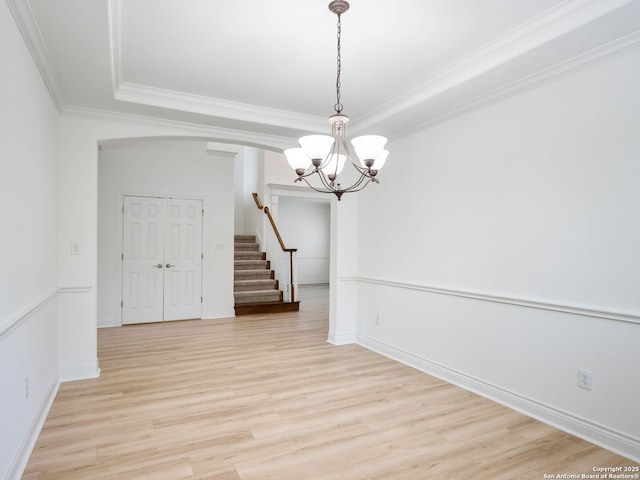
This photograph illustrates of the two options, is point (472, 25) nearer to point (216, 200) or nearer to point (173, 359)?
point (173, 359)

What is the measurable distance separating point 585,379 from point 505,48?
231 cm

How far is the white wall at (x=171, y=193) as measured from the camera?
5.74 metres

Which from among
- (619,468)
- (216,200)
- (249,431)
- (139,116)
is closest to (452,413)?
(619,468)

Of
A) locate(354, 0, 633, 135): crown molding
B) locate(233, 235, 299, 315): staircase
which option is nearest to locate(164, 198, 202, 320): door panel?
locate(233, 235, 299, 315): staircase

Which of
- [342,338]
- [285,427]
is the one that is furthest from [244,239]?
[285,427]

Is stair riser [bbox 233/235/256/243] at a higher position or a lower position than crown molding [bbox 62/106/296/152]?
lower

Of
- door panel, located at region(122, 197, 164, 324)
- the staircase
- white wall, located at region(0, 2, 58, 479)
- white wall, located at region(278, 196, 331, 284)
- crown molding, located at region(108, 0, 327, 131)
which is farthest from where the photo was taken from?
white wall, located at region(278, 196, 331, 284)

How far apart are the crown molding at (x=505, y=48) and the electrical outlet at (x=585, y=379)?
2.17 metres

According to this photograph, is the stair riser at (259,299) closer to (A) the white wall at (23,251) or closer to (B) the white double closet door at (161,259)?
(B) the white double closet door at (161,259)

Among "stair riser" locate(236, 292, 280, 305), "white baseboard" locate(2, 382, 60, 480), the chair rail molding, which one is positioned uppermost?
the chair rail molding

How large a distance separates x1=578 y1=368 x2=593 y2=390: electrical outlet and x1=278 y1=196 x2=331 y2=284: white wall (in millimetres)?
8621

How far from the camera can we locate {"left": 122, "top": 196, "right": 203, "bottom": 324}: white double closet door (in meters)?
5.89

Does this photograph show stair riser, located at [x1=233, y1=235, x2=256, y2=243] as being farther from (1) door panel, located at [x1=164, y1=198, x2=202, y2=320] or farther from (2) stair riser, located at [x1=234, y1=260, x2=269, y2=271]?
(1) door panel, located at [x1=164, y1=198, x2=202, y2=320]

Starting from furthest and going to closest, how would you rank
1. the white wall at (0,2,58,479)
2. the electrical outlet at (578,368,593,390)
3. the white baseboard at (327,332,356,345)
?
1. the white baseboard at (327,332,356,345)
2. the electrical outlet at (578,368,593,390)
3. the white wall at (0,2,58,479)
